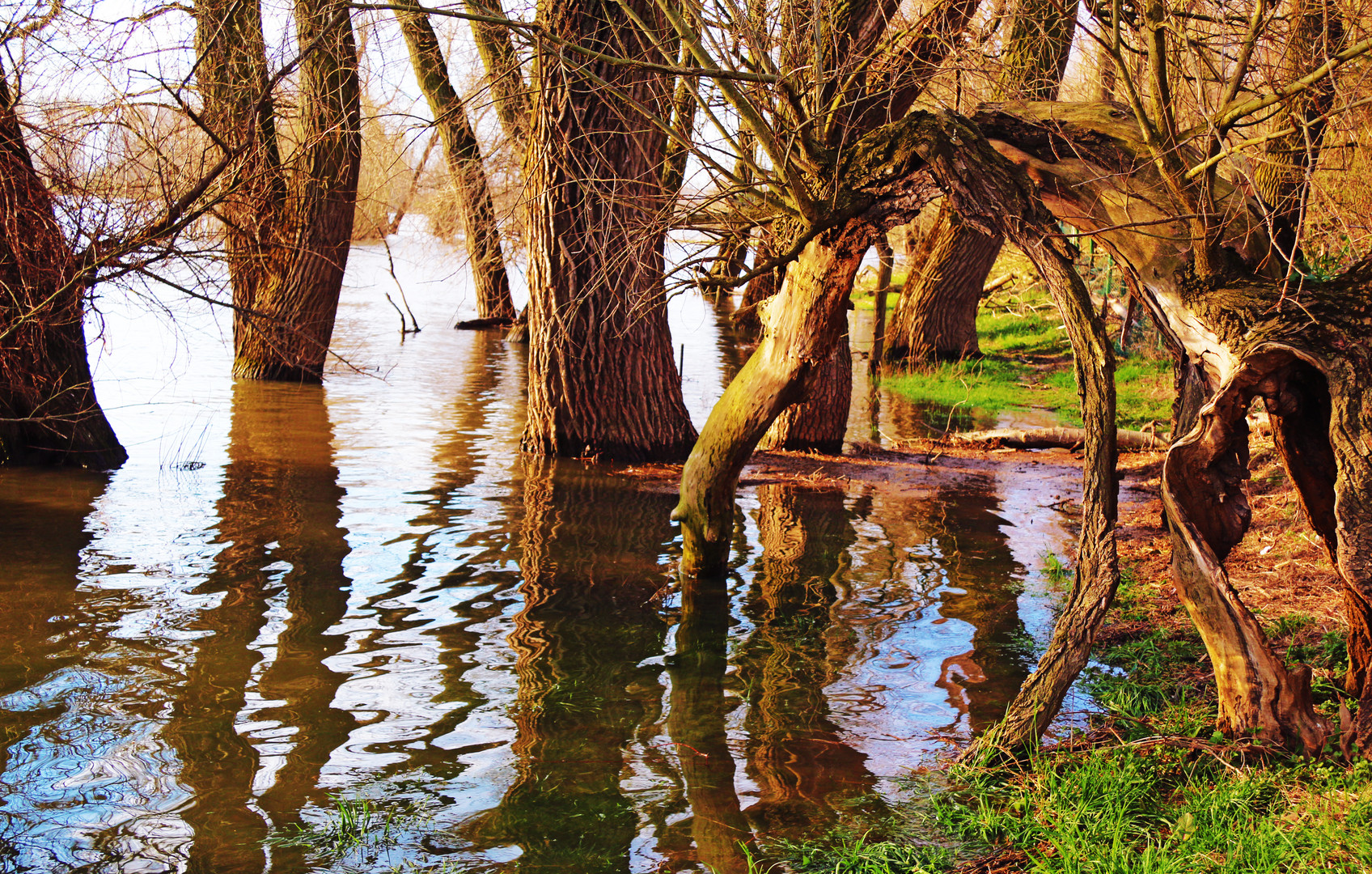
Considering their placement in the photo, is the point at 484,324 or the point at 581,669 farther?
the point at 484,324

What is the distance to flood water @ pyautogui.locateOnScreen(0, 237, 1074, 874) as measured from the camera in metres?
4.21

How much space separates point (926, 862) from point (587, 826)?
4.31 ft

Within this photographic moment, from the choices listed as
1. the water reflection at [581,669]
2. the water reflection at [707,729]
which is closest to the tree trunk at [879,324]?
the water reflection at [581,669]

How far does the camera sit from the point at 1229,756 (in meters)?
4.35

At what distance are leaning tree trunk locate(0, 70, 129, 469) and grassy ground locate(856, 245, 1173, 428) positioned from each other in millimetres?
8530

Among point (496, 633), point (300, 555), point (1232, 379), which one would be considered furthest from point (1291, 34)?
point (300, 555)

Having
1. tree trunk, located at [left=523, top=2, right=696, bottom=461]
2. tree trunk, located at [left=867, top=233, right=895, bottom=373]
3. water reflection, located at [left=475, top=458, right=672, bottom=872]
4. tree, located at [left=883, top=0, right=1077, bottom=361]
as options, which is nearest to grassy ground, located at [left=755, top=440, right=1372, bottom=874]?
water reflection, located at [left=475, top=458, right=672, bottom=872]

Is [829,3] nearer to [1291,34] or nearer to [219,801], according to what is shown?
[1291,34]

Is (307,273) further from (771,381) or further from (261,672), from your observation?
(261,672)

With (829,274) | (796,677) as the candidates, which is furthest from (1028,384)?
(796,677)

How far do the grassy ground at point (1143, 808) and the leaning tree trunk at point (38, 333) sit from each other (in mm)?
6439

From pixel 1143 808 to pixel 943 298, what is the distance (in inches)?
582

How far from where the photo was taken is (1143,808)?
13.6 feet

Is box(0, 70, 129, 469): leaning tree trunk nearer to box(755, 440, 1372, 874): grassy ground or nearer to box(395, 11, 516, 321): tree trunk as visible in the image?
box(395, 11, 516, 321): tree trunk
